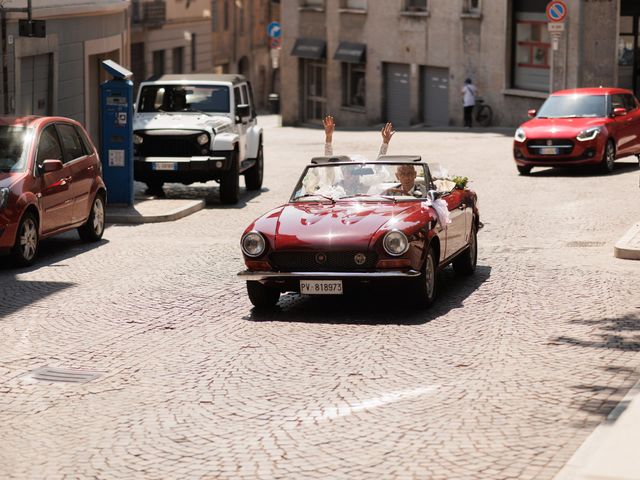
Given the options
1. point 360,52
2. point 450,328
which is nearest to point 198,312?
point 450,328

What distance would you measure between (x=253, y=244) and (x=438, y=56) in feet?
130

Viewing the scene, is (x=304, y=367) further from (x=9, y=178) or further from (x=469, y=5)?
(x=469, y=5)

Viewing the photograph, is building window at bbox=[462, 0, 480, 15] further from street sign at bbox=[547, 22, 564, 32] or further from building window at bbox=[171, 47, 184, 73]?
building window at bbox=[171, 47, 184, 73]

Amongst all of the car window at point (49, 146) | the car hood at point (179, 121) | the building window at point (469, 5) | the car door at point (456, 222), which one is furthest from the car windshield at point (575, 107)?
the building window at point (469, 5)

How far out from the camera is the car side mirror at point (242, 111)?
25.6 m

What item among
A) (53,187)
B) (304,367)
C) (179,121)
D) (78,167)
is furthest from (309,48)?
(304,367)

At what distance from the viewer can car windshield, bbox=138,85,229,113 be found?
25.9 metres

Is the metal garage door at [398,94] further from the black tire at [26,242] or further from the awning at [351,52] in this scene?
the black tire at [26,242]

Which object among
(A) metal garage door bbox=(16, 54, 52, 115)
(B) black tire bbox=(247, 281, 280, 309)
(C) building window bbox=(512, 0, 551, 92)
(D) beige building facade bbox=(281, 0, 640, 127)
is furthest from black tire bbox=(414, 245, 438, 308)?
(C) building window bbox=(512, 0, 551, 92)

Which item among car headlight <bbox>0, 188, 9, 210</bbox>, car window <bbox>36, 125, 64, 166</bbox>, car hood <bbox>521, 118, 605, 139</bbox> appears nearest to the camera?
car headlight <bbox>0, 188, 9, 210</bbox>

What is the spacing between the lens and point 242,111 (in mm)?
25812

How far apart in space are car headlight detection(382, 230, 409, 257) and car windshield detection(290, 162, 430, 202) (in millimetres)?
1391

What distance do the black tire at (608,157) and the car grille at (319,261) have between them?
16.4 metres

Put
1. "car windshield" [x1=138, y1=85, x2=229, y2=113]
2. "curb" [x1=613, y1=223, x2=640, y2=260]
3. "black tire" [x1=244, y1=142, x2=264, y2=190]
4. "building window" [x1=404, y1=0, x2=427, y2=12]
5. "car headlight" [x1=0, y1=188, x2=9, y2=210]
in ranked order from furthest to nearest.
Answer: "building window" [x1=404, y1=0, x2=427, y2=12], "black tire" [x1=244, y1=142, x2=264, y2=190], "car windshield" [x1=138, y1=85, x2=229, y2=113], "curb" [x1=613, y1=223, x2=640, y2=260], "car headlight" [x1=0, y1=188, x2=9, y2=210]
